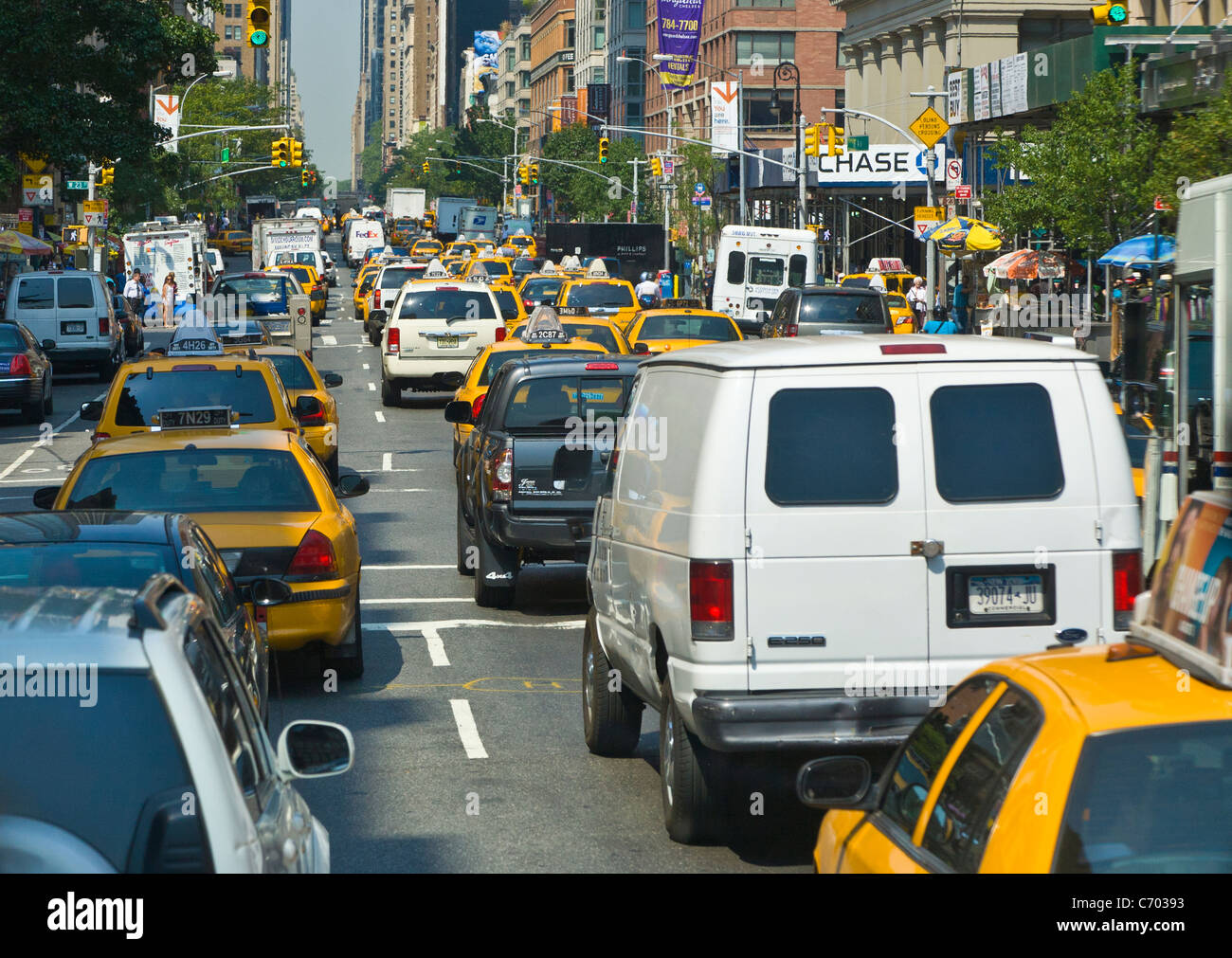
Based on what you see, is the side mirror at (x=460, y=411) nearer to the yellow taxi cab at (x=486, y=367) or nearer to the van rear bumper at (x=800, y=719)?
the yellow taxi cab at (x=486, y=367)

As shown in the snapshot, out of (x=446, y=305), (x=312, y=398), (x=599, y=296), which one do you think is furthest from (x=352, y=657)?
(x=599, y=296)

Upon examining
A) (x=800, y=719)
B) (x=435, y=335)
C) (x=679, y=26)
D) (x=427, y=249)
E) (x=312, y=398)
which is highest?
(x=679, y=26)

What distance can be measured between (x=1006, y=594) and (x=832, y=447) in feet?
3.07

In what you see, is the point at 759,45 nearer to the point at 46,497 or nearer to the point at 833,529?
the point at 46,497

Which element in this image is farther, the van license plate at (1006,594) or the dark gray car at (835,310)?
the dark gray car at (835,310)

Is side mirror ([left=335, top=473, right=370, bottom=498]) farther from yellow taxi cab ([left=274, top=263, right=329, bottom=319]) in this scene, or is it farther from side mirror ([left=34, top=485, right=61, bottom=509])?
yellow taxi cab ([left=274, top=263, right=329, bottom=319])

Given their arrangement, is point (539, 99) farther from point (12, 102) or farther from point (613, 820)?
point (613, 820)

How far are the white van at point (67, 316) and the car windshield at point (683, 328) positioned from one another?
1525 cm

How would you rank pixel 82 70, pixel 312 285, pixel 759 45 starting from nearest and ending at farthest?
pixel 82 70, pixel 312 285, pixel 759 45

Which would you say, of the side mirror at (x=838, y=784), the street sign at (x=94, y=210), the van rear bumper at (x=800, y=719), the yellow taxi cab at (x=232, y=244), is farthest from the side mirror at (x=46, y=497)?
the yellow taxi cab at (x=232, y=244)

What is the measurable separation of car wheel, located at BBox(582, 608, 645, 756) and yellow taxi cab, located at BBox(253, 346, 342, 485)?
27.5 feet

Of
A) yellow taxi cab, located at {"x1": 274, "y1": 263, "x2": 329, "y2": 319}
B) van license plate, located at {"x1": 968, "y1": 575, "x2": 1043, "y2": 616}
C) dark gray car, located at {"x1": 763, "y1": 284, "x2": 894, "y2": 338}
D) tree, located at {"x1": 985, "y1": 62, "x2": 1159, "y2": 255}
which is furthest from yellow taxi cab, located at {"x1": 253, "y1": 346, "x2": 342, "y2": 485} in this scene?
yellow taxi cab, located at {"x1": 274, "y1": 263, "x2": 329, "y2": 319}

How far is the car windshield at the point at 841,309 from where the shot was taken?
29.5 meters

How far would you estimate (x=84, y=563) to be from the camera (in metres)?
5.68
